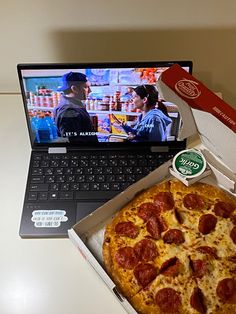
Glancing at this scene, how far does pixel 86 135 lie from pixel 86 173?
83 mm

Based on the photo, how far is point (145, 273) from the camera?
0.91 meters

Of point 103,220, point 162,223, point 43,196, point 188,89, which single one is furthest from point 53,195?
point 188,89

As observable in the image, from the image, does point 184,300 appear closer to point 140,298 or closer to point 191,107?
point 140,298

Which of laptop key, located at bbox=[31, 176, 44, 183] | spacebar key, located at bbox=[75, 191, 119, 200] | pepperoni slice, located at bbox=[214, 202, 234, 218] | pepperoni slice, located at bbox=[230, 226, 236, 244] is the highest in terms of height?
pepperoni slice, located at bbox=[214, 202, 234, 218]

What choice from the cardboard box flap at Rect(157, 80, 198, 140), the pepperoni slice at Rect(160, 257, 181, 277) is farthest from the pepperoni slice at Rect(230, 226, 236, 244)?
the cardboard box flap at Rect(157, 80, 198, 140)

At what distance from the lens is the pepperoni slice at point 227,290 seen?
0.87 metres

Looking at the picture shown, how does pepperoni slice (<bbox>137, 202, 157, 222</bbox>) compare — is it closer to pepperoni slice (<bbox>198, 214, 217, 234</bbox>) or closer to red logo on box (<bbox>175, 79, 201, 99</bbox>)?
pepperoni slice (<bbox>198, 214, 217, 234</bbox>)

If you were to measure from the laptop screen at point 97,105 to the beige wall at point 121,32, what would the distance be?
147mm

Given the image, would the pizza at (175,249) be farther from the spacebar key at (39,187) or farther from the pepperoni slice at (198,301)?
the spacebar key at (39,187)

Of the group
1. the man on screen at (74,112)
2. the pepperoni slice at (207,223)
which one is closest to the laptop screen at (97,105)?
the man on screen at (74,112)

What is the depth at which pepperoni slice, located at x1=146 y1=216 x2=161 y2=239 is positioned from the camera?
96cm

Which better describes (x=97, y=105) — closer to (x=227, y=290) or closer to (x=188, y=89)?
(x=188, y=89)

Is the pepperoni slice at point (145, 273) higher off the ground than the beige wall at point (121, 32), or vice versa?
the beige wall at point (121, 32)

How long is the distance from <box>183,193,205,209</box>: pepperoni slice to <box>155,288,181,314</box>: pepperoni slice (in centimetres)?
17
